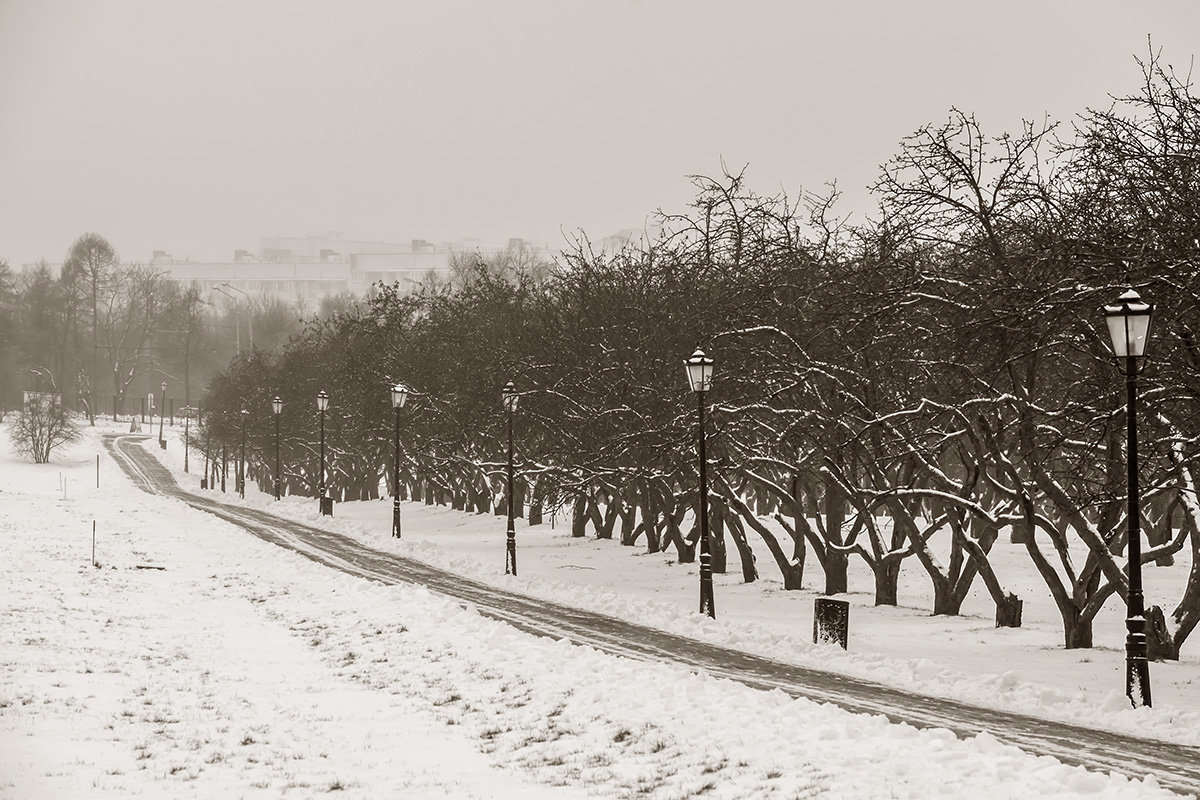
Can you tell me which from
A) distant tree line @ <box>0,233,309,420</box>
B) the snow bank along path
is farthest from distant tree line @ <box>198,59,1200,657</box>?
distant tree line @ <box>0,233,309,420</box>

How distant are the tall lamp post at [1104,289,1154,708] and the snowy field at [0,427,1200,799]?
45 cm

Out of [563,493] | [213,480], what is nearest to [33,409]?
[213,480]

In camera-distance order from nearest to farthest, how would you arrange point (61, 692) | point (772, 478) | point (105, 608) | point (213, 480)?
point (61, 692) < point (105, 608) < point (772, 478) < point (213, 480)

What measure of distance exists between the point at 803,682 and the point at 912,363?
28.2ft

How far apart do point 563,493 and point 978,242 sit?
1816 centimetres

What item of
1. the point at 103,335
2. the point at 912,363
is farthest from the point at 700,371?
the point at 103,335

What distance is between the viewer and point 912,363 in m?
23.5

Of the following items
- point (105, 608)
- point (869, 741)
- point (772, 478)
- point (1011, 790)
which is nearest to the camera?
point (1011, 790)

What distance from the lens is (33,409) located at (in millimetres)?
100250

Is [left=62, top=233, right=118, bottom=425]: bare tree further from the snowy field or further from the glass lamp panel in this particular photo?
the glass lamp panel

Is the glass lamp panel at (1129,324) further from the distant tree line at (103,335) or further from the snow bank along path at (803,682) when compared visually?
the distant tree line at (103,335)

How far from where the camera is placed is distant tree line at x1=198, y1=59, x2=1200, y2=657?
17.3 m

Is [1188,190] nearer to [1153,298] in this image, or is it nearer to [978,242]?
[1153,298]

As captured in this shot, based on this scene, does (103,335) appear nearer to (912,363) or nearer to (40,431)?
(40,431)
